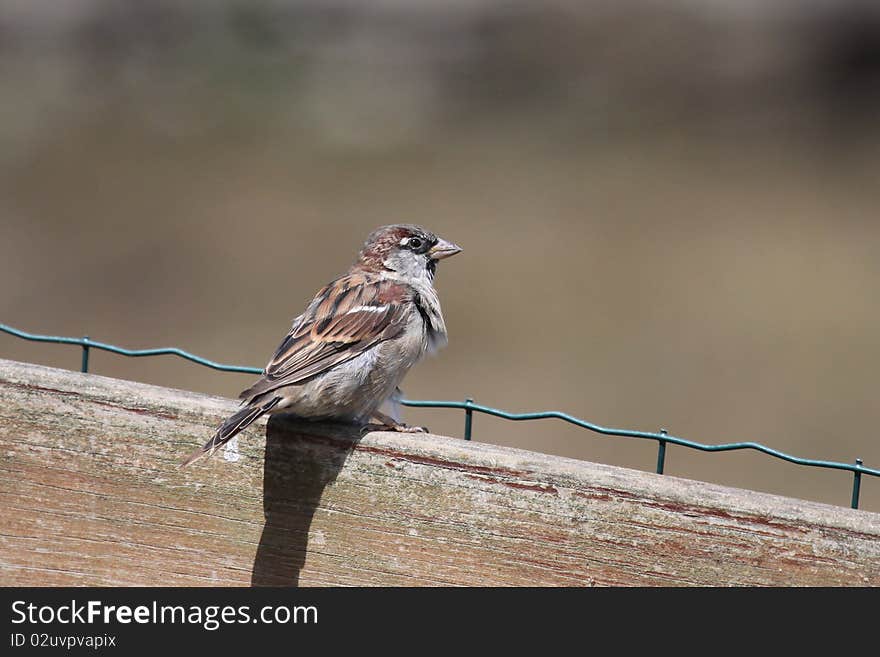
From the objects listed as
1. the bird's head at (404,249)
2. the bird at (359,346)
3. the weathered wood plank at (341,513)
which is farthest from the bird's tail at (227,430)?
the bird's head at (404,249)

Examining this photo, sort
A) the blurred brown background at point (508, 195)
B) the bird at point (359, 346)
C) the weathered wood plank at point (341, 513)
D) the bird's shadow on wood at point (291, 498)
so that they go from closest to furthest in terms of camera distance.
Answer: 1. the weathered wood plank at point (341, 513)
2. the bird's shadow on wood at point (291, 498)
3. the bird at point (359, 346)
4. the blurred brown background at point (508, 195)

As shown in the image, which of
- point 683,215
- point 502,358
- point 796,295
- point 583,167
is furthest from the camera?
point 583,167

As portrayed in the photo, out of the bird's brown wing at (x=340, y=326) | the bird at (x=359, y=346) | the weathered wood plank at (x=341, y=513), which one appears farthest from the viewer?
the bird's brown wing at (x=340, y=326)

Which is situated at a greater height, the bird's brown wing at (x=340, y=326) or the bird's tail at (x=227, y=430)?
the bird's brown wing at (x=340, y=326)

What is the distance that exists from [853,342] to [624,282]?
1647mm

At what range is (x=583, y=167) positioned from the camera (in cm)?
1052

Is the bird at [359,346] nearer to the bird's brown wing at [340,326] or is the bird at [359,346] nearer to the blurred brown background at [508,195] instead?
the bird's brown wing at [340,326]

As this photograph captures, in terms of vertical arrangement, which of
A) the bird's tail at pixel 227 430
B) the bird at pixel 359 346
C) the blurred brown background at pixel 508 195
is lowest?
the bird's tail at pixel 227 430

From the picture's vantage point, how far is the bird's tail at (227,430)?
239 centimetres

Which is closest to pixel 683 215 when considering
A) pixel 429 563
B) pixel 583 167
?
pixel 583 167

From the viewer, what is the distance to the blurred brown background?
740 cm

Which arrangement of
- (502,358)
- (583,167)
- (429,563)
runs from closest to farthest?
(429,563), (502,358), (583,167)

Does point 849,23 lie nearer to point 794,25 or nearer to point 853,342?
point 794,25

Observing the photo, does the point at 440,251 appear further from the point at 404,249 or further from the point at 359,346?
the point at 359,346
